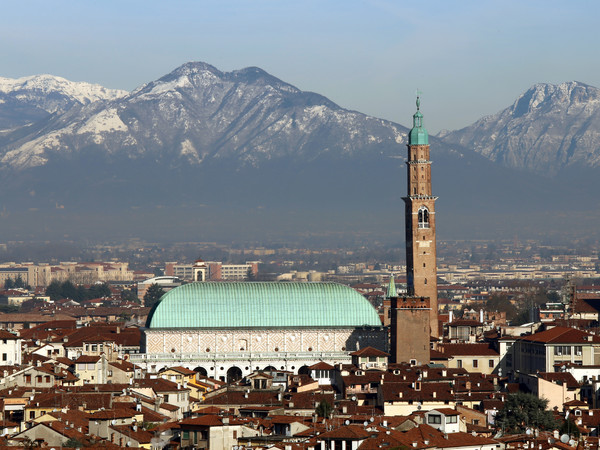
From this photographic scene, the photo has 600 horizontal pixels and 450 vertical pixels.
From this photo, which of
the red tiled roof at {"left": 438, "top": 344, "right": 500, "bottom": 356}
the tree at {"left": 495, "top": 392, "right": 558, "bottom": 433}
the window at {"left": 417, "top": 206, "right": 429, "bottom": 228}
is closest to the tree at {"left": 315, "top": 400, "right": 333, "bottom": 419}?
the tree at {"left": 495, "top": 392, "right": 558, "bottom": 433}

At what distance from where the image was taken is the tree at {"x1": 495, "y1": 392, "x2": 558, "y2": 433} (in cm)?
5469

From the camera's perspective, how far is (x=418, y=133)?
316ft

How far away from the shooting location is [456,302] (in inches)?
6299

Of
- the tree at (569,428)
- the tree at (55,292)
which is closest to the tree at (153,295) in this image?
the tree at (55,292)

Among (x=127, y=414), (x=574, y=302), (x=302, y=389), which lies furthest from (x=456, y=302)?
(x=127, y=414)

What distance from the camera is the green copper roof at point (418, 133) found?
95.6 metres

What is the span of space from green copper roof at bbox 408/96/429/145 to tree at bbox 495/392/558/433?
38693 millimetres

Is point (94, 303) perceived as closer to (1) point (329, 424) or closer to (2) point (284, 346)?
(2) point (284, 346)

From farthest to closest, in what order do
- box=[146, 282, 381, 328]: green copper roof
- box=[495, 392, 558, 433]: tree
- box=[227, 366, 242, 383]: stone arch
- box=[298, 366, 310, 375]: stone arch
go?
1. box=[146, 282, 381, 328]: green copper roof
2. box=[227, 366, 242, 383]: stone arch
3. box=[298, 366, 310, 375]: stone arch
4. box=[495, 392, 558, 433]: tree

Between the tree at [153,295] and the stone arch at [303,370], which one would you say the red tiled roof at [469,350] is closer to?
the stone arch at [303,370]

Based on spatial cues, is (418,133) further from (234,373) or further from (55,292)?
(55,292)

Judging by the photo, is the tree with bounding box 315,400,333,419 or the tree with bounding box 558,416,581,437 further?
the tree with bounding box 315,400,333,419

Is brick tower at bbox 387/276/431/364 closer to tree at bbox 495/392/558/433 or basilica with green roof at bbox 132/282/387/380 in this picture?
basilica with green roof at bbox 132/282/387/380

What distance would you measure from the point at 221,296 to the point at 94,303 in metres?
74.5
